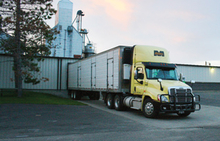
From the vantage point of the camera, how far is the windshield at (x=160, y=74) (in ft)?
42.0

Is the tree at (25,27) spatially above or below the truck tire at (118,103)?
above

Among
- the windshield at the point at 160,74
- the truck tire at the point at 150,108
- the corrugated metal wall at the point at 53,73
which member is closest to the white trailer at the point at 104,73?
the windshield at the point at 160,74

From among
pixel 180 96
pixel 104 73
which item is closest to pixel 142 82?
pixel 180 96

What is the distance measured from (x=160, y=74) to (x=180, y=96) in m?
1.90

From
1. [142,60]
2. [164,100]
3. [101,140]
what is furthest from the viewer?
[142,60]

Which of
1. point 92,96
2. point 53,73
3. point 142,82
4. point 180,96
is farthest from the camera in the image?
point 53,73

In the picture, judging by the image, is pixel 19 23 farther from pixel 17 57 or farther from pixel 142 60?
pixel 142 60

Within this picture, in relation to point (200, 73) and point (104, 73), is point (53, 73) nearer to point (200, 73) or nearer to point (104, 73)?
point (104, 73)

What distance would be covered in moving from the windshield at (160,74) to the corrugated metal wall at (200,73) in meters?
23.8

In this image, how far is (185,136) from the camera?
7.57m

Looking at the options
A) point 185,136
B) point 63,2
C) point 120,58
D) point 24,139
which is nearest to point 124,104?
point 120,58

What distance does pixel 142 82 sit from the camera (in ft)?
42.1

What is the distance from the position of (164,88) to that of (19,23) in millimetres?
14859

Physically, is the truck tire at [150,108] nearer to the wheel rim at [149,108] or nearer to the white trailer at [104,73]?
the wheel rim at [149,108]
